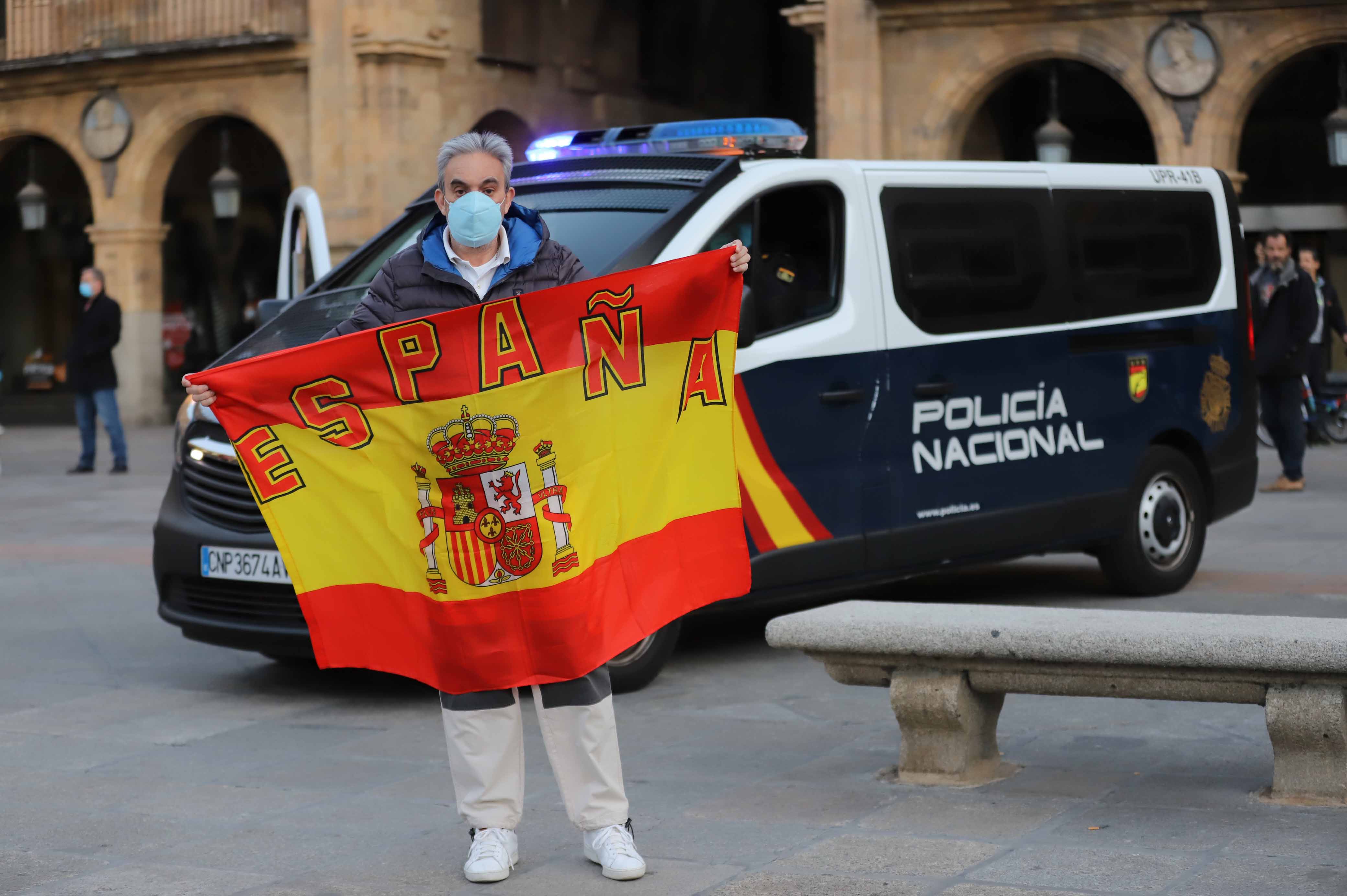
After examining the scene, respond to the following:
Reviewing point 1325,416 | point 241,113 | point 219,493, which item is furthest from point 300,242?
point 241,113

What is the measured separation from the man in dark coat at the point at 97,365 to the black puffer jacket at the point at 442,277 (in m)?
13.9

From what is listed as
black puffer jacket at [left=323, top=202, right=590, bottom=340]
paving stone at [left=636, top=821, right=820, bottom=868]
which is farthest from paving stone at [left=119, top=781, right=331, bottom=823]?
black puffer jacket at [left=323, top=202, right=590, bottom=340]

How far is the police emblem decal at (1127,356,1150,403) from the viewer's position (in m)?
8.88

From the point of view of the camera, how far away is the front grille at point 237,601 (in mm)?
6820

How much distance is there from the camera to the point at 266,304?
8.23m

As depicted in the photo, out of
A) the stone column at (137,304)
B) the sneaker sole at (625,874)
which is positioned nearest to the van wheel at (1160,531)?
the sneaker sole at (625,874)

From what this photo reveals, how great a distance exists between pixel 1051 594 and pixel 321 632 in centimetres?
546

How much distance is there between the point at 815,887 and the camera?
4.30 meters

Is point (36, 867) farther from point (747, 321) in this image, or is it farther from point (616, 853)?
point (747, 321)

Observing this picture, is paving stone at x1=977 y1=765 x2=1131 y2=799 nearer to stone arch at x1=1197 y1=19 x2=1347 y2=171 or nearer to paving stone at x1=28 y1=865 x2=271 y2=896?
paving stone at x1=28 y1=865 x2=271 y2=896

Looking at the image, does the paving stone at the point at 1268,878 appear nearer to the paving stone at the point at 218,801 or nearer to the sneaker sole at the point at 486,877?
the sneaker sole at the point at 486,877

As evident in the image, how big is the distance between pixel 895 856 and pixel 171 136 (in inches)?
931

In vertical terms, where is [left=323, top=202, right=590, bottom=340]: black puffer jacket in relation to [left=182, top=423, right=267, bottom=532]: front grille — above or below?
above

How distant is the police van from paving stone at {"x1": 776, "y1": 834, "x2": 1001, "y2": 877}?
2295 millimetres
